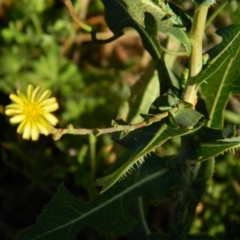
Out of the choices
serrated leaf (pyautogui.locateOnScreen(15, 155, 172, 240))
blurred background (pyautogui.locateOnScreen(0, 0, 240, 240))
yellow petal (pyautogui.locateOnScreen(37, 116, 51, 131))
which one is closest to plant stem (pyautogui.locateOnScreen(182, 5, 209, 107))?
serrated leaf (pyautogui.locateOnScreen(15, 155, 172, 240))

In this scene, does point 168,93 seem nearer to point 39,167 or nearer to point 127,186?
point 127,186

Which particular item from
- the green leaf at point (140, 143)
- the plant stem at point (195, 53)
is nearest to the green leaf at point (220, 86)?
the plant stem at point (195, 53)

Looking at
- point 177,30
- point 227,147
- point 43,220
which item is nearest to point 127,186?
point 43,220

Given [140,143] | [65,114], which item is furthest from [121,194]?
[65,114]

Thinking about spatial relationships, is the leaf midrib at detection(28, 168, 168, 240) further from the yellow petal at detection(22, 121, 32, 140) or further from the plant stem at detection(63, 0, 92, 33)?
the plant stem at detection(63, 0, 92, 33)

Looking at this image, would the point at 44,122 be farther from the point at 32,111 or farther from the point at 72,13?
the point at 72,13
